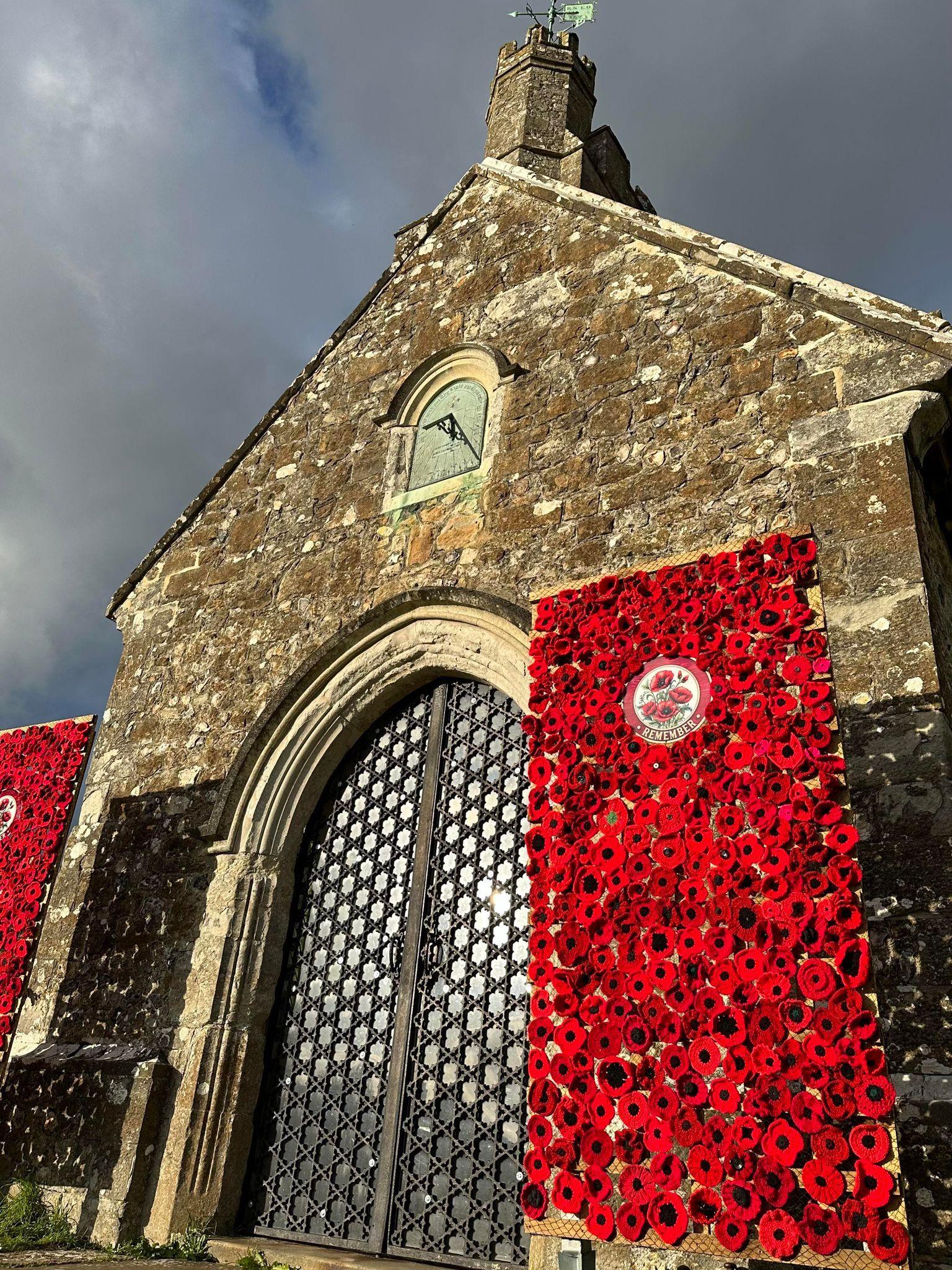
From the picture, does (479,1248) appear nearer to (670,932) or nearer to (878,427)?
(670,932)

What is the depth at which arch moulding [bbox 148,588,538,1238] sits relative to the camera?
14.8 ft

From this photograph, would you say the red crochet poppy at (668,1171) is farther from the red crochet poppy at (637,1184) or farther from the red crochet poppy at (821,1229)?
the red crochet poppy at (821,1229)

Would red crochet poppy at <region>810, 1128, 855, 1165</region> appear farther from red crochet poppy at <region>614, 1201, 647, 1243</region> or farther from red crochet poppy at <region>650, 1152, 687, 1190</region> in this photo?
red crochet poppy at <region>614, 1201, 647, 1243</region>

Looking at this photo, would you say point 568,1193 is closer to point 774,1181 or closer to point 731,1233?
point 731,1233

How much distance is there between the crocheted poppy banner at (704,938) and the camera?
2.98 m

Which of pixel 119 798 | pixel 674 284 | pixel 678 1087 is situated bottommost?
pixel 678 1087

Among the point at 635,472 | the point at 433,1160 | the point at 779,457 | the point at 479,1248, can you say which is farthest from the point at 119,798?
the point at 779,457

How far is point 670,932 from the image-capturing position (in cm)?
350

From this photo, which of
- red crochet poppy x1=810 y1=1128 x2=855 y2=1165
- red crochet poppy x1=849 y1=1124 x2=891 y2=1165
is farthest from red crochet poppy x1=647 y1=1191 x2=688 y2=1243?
red crochet poppy x1=849 y1=1124 x2=891 y2=1165

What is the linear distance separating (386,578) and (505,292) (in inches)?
76.8

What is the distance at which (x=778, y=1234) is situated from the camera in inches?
114

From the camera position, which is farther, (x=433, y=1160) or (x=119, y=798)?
(x=119, y=798)

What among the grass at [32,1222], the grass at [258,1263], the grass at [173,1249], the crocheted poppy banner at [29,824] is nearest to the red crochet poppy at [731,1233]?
the grass at [258,1263]

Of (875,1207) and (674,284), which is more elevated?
(674,284)
